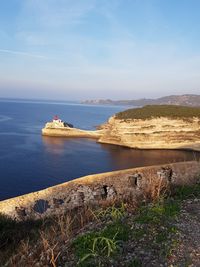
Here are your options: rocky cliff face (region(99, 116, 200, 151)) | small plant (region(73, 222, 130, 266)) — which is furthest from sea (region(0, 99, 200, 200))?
small plant (region(73, 222, 130, 266))

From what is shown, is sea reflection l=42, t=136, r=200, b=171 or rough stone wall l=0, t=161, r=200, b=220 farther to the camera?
sea reflection l=42, t=136, r=200, b=171

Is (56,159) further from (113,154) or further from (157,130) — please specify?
(157,130)

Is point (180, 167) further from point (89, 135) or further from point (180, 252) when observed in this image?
point (89, 135)

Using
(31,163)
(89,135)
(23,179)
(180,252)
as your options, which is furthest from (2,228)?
(89,135)

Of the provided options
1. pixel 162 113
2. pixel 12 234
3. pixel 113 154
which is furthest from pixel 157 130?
pixel 12 234

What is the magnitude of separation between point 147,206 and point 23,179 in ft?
114

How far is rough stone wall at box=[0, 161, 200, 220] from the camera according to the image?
532 inches

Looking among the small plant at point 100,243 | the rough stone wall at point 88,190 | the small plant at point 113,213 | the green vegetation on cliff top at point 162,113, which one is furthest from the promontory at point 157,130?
the small plant at point 100,243

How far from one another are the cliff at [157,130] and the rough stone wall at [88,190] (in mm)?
51652

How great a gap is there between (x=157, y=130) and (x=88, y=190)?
187 ft

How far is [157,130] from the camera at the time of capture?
230 feet

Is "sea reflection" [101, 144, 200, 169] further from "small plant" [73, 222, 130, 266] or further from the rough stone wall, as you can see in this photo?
"small plant" [73, 222, 130, 266]

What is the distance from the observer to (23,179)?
40906mm

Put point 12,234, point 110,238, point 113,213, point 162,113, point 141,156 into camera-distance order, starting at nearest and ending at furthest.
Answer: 1. point 110,238
2. point 113,213
3. point 12,234
4. point 141,156
5. point 162,113
